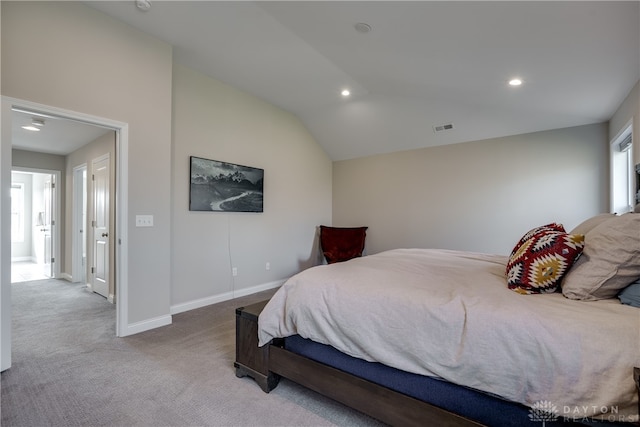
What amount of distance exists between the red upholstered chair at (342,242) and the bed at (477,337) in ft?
10.7

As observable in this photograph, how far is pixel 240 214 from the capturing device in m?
4.06

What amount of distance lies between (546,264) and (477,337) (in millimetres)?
542

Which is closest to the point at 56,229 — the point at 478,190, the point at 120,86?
the point at 120,86

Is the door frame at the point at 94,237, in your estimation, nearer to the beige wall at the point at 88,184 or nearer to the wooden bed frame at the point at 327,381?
the beige wall at the point at 88,184

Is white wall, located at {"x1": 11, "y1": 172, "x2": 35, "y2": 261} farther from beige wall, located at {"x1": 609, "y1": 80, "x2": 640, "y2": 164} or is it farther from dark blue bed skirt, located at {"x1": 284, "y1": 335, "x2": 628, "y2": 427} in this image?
beige wall, located at {"x1": 609, "y1": 80, "x2": 640, "y2": 164}

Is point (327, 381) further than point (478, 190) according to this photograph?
No

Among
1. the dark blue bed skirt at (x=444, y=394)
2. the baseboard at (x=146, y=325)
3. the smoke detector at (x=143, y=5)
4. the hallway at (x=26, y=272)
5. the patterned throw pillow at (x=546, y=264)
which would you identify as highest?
the smoke detector at (x=143, y=5)

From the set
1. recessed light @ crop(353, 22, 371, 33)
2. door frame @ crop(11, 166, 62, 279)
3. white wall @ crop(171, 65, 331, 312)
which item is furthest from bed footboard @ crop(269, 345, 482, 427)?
door frame @ crop(11, 166, 62, 279)

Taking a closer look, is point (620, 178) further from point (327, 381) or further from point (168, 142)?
point (168, 142)

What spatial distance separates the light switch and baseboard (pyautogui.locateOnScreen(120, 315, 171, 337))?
0.92 m

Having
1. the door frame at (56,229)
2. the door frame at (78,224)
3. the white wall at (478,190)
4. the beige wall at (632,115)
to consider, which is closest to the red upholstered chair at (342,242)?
the white wall at (478,190)

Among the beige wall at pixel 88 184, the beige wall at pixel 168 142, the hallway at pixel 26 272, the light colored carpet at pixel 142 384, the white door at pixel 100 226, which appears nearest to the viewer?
the light colored carpet at pixel 142 384

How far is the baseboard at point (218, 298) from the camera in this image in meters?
3.34

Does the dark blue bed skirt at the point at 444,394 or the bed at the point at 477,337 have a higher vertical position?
the bed at the point at 477,337
